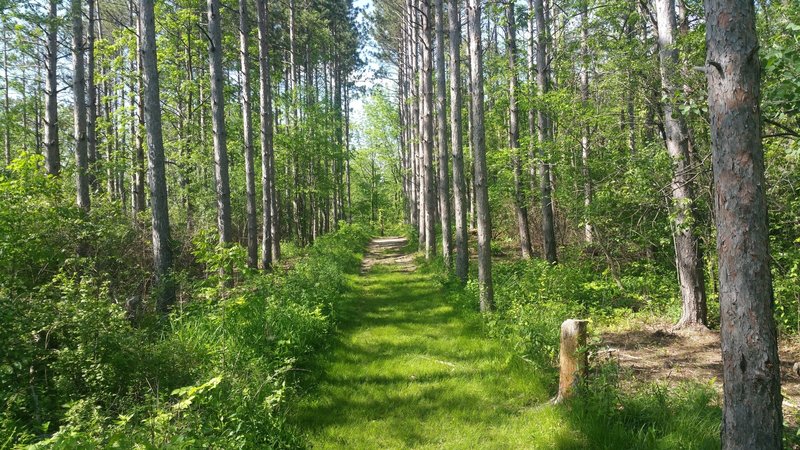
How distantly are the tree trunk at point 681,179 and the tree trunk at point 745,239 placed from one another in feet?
12.4

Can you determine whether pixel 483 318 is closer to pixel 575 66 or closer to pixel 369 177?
pixel 575 66

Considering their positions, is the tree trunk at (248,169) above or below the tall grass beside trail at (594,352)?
above

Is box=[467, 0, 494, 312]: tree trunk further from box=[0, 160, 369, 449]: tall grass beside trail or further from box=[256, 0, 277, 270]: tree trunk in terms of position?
box=[256, 0, 277, 270]: tree trunk

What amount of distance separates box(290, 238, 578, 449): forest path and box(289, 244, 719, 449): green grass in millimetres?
12

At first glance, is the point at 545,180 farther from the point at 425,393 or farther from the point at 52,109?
the point at 52,109

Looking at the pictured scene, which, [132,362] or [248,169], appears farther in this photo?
[248,169]

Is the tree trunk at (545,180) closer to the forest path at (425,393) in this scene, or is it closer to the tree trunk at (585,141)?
the tree trunk at (585,141)

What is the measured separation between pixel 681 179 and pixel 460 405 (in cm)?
472

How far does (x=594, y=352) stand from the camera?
4.84 metres

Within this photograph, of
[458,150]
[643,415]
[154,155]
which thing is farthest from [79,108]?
[643,415]

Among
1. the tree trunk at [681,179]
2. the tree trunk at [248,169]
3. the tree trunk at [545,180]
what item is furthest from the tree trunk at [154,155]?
the tree trunk at [545,180]

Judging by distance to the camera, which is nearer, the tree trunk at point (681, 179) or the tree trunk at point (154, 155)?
the tree trunk at point (681, 179)

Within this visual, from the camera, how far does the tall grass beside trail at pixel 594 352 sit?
3.88 m

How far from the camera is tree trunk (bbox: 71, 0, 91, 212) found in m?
11.5
